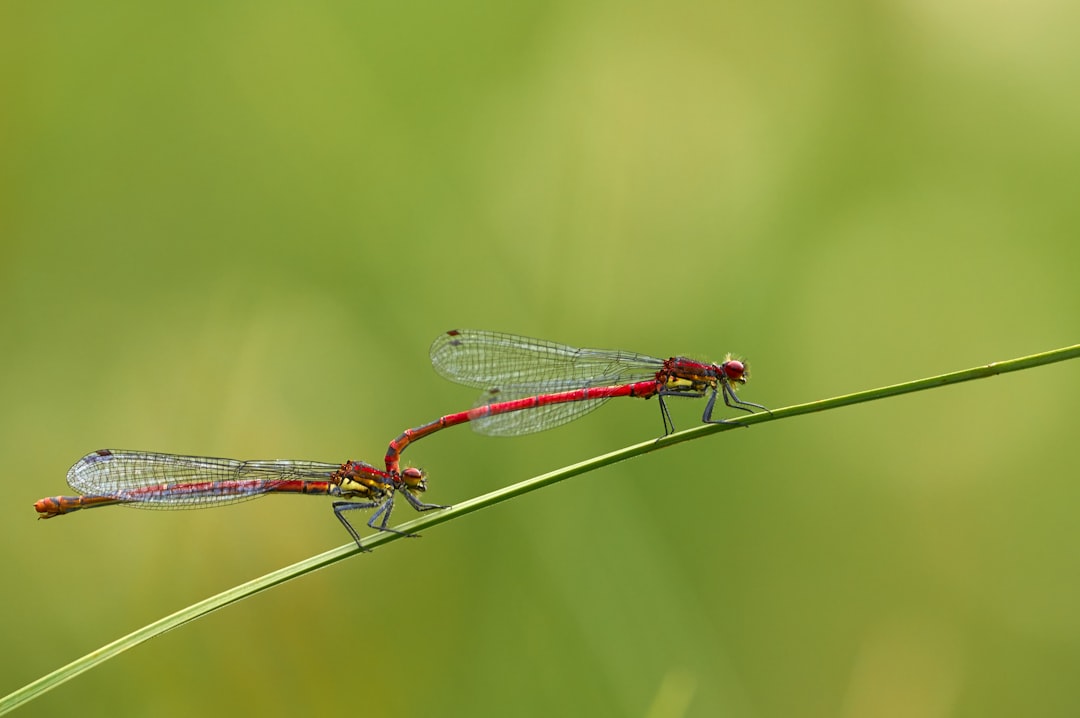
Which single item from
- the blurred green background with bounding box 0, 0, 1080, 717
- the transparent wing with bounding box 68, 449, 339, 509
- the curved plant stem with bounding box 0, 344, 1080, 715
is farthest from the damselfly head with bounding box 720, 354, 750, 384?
the transparent wing with bounding box 68, 449, 339, 509

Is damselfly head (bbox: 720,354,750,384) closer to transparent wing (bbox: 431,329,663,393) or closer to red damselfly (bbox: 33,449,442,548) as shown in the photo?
transparent wing (bbox: 431,329,663,393)

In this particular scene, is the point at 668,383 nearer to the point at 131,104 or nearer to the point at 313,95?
the point at 313,95

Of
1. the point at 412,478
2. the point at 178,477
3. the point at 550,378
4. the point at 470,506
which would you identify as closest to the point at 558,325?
the point at 550,378

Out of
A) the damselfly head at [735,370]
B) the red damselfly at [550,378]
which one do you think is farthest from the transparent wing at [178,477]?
the damselfly head at [735,370]

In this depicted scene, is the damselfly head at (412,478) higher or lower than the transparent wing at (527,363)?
lower

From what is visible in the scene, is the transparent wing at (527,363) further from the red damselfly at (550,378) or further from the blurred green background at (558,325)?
the blurred green background at (558,325)

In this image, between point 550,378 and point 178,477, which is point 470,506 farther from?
point 178,477

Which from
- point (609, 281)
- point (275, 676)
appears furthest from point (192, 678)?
point (609, 281)
